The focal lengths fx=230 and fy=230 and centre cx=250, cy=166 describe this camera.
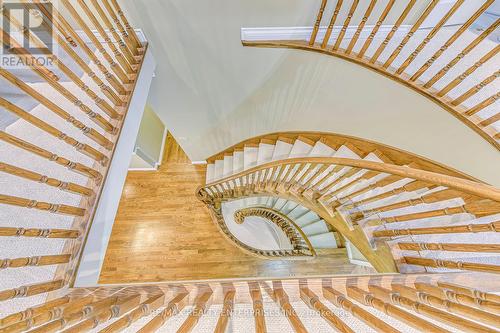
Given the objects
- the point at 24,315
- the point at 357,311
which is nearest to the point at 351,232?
the point at 357,311

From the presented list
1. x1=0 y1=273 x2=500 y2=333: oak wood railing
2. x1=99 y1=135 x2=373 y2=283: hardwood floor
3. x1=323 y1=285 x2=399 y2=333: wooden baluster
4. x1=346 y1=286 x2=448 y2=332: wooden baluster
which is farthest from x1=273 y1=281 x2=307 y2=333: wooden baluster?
x1=99 y1=135 x2=373 y2=283: hardwood floor

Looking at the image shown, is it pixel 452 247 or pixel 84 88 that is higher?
pixel 84 88

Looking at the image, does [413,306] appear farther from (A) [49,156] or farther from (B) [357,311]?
(A) [49,156]

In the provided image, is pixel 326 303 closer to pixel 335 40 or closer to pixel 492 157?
pixel 492 157

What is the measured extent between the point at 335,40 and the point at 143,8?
6.37 ft

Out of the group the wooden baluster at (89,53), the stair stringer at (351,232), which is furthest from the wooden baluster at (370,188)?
the wooden baluster at (89,53)

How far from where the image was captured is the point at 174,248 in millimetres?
3859

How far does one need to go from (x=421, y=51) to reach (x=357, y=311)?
2.50 m

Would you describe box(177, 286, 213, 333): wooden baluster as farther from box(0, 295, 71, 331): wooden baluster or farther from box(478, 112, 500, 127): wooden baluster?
box(478, 112, 500, 127): wooden baluster

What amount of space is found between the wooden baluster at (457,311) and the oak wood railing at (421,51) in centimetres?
150

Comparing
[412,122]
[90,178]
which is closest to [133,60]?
[90,178]

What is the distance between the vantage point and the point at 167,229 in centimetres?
405

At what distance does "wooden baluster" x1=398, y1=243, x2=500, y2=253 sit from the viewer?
45.0 inches

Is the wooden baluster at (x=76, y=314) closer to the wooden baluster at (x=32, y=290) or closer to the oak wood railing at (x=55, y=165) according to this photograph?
the oak wood railing at (x=55, y=165)
